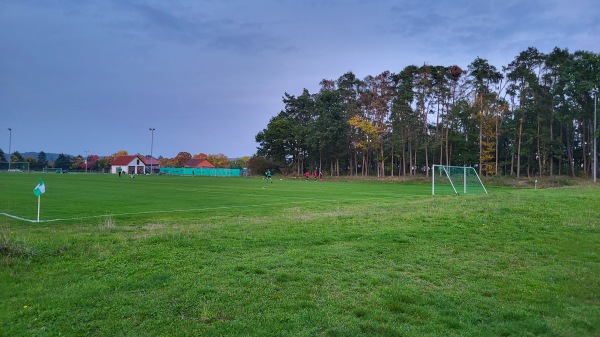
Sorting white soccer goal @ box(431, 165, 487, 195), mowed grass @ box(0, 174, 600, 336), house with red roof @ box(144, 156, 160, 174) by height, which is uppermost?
house with red roof @ box(144, 156, 160, 174)

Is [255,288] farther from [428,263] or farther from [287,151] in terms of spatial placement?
[287,151]

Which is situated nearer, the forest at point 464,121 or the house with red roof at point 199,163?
the forest at point 464,121

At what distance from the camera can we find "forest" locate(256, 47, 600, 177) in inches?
2304

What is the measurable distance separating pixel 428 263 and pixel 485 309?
241cm

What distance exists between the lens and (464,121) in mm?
67000

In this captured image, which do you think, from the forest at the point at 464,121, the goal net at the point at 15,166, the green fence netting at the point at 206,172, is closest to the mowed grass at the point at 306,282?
the forest at the point at 464,121

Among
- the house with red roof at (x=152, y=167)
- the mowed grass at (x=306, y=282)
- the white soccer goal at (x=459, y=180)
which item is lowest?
the mowed grass at (x=306, y=282)

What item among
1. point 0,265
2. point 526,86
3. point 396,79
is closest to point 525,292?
point 0,265

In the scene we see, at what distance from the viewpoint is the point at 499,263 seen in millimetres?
7625

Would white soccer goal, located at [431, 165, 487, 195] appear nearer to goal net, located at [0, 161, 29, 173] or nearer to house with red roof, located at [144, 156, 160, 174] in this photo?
house with red roof, located at [144, 156, 160, 174]

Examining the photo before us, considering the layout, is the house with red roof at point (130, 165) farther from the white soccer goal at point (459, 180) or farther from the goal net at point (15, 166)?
the white soccer goal at point (459, 180)

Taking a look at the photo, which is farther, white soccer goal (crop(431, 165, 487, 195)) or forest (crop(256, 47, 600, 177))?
forest (crop(256, 47, 600, 177))

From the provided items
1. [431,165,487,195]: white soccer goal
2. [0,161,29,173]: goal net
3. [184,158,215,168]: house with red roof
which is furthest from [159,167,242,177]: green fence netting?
[431,165,487,195]: white soccer goal

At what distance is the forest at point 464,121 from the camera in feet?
192
